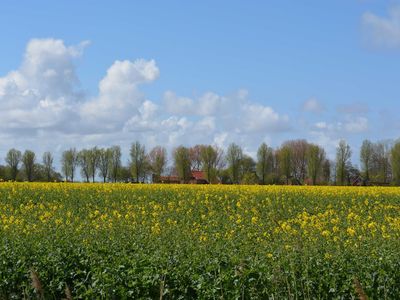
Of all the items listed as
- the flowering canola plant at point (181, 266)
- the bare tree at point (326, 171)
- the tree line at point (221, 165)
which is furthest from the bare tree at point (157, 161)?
the flowering canola plant at point (181, 266)

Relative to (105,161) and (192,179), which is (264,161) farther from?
(105,161)

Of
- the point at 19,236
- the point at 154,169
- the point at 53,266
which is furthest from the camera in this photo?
the point at 154,169

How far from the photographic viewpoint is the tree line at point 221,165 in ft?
224

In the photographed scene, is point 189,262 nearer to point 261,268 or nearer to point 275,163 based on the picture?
point 261,268

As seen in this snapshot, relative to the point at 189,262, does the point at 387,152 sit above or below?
above

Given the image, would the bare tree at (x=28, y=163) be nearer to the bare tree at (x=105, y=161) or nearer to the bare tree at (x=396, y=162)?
the bare tree at (x=105, y=161)

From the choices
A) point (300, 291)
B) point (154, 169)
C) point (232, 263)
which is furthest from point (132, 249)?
point (154, 169)

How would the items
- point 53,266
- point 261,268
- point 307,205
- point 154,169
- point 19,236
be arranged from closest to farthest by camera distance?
1. point 261,268
2. point 53,266
3. point 19,236
4. point 307,205
5. point 154,169

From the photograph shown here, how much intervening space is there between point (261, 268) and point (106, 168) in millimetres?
64871

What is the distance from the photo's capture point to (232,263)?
6.89 meters

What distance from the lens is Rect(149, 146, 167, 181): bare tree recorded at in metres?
69.4

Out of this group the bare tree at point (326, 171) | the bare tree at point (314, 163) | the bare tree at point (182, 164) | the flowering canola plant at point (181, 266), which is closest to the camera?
the flowering canola plant at point (181, 266)

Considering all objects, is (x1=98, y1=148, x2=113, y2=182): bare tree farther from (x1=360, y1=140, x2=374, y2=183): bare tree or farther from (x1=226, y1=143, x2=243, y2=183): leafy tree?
(x1=360, y1=140, x2=374, y2=183): bare tree

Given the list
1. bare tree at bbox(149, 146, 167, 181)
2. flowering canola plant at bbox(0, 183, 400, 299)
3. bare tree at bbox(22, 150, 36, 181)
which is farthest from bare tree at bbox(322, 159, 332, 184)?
flowering canola plant at bbox(0, 183, 400, 299)
